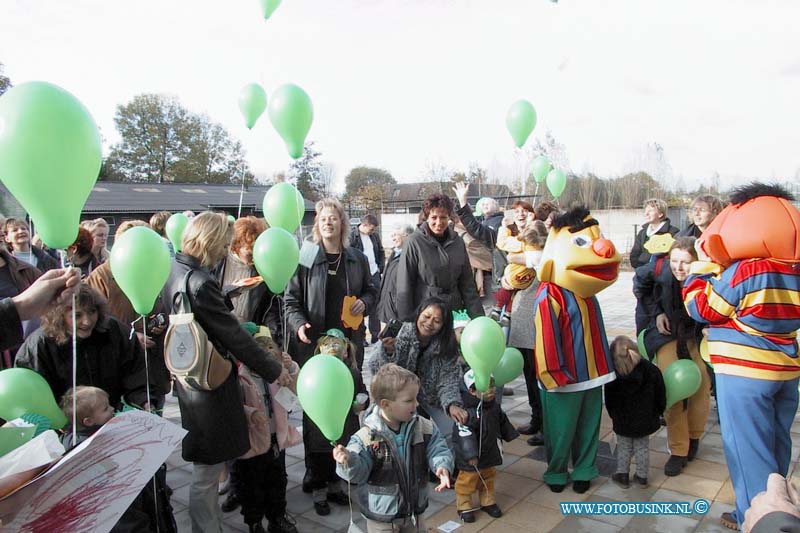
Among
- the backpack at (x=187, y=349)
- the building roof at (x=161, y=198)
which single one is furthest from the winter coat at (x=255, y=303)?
the building roof at (x=161, y=198)

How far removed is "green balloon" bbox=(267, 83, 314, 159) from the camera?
3.78 metres

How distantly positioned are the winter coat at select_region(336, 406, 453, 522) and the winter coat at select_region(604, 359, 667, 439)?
1.60 metres

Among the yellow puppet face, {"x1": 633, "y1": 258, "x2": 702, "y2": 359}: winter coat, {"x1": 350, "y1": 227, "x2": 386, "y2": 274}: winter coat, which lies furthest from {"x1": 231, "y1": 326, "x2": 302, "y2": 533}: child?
{"x1": 350, "y1": 227, "x2": 386, "y2": 274}: winter coat

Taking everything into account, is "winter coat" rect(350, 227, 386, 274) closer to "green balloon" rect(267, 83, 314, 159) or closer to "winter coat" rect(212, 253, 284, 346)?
"green balloon" rect(267, 83, 314, 159)

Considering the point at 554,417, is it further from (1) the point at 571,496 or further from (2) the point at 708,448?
(2) the point at 708,448

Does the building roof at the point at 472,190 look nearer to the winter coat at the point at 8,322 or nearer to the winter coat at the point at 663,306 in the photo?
the winter coat at the point at 663,306

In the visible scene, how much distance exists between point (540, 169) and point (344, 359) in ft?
16.7

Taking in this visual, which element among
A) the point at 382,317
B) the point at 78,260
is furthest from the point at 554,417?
the point at 78,260

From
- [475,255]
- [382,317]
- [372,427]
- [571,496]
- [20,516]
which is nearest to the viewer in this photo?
[20,516]

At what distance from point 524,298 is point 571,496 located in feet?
5.16

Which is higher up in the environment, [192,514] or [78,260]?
[78,260]

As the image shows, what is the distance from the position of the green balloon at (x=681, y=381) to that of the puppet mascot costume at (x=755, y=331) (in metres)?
0.65

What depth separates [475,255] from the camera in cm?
523

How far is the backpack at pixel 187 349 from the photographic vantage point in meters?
2.40
